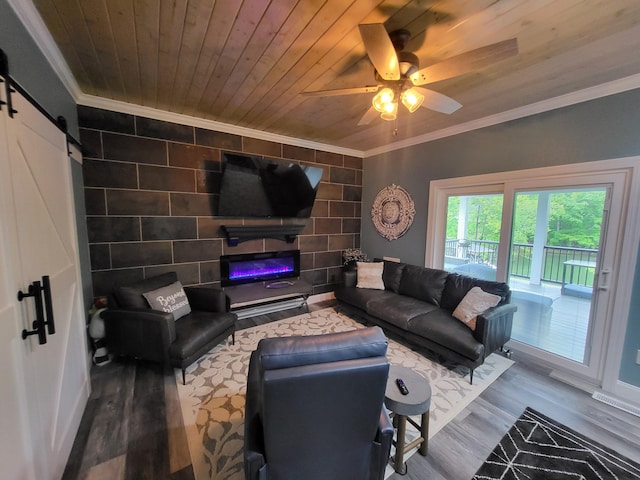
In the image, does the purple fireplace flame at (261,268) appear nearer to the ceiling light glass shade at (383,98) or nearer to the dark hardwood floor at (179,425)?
the dark hardwood floor at (179,425)

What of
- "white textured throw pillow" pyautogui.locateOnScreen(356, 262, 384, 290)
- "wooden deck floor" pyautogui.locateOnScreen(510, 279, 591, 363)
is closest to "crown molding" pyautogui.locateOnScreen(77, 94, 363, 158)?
"white textured throw pillow" pyautogui.locateOnScreen(356, 262, 384, 290)

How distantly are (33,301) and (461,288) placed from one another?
3.61 meters

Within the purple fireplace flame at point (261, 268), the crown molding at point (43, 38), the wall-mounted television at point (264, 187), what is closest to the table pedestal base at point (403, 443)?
the purple fireplace flame at point (261, 268)

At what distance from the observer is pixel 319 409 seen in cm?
107

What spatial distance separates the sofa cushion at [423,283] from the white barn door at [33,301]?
3.48 m

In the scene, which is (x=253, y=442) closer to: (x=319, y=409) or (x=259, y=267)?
(x=319, y=409)

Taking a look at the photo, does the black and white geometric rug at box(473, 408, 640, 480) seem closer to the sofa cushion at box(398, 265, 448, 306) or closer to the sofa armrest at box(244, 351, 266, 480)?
the sofa armrest at box(244, 351, 266, 480)

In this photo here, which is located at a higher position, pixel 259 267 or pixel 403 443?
pixel 259 267

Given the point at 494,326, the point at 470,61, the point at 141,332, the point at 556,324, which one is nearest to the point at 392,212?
the point at 494,326

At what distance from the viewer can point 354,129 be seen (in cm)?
341

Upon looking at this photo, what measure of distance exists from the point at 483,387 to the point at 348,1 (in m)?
3.13

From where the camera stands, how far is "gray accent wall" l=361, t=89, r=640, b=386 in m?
2.13

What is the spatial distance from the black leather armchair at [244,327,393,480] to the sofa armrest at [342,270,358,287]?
2.62 meters

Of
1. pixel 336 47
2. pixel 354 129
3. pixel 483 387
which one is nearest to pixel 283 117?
pixel 354 129
